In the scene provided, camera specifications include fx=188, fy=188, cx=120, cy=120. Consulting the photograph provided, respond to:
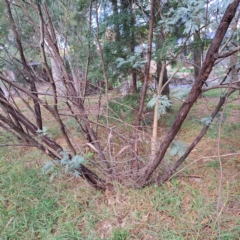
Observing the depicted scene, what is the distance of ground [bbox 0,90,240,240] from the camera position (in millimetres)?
1285

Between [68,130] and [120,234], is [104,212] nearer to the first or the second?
[120,234]

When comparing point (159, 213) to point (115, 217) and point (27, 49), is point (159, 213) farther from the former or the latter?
point (27, 49)

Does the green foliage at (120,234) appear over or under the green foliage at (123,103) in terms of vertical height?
under

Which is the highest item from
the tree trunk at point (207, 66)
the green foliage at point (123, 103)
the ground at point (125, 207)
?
the tree trunk at point (207, 66)

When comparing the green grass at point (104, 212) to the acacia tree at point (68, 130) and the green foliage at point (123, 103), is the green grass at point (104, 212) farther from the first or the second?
the green foliage at point (123, 103)

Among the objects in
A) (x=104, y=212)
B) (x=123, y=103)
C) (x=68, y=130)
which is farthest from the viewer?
(x=123, y=103)

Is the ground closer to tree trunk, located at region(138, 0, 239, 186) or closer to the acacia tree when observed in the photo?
the acacia tree

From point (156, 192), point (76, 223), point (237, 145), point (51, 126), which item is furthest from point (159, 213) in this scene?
point (51, 126)

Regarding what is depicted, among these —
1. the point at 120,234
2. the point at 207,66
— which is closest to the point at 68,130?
the point at 120,234

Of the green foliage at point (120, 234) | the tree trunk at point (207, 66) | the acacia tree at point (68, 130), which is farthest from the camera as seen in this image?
the green foliage at point (120, 234)

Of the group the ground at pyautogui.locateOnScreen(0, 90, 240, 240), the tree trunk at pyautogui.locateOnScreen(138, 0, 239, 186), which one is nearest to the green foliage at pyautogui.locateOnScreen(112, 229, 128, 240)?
the ground at pyautogui.locateOnScreen(0, 90, 240, 240)

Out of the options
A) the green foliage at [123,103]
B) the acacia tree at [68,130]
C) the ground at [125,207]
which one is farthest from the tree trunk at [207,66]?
the green foliage at [123,103]

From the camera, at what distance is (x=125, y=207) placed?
1.47 meters

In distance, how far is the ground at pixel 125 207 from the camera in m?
1.29
